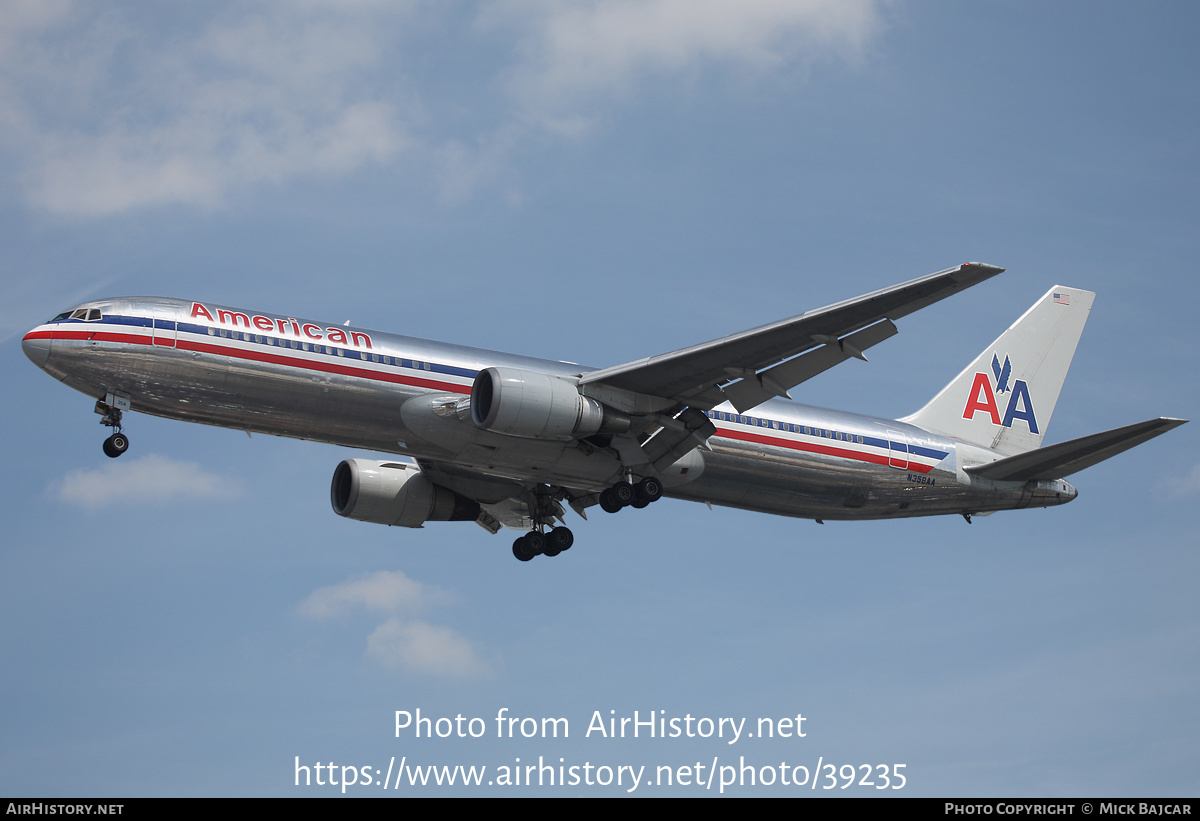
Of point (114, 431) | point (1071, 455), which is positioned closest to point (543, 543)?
point (114, 431)

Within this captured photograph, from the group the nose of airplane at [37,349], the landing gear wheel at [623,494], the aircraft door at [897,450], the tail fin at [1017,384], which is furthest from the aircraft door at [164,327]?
the tail fin at [1017,384]

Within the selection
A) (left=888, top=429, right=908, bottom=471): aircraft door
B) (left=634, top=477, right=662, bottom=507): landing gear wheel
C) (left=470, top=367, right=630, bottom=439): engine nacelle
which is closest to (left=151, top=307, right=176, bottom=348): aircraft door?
(left=470, top=367, right=630, bottom=439): engine nacelle

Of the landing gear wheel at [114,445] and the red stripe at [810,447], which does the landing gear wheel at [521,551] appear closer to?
the red stripe at [810,447]

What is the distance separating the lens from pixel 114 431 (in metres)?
29.5

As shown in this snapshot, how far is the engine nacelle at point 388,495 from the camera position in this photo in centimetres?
3634

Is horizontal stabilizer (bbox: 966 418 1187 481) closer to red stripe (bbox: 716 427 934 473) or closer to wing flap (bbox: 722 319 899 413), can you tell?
red stripe (bbox: 716 427 934 473)

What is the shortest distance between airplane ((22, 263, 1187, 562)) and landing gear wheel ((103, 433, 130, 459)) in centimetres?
5

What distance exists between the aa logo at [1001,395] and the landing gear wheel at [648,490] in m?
12.0

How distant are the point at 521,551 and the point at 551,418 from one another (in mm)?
7311
